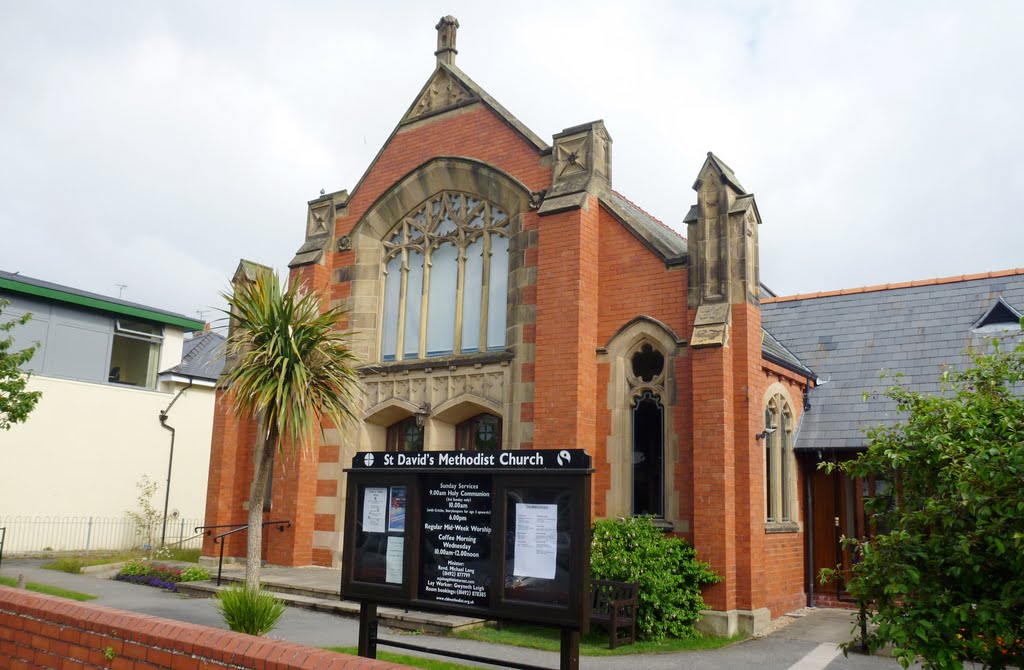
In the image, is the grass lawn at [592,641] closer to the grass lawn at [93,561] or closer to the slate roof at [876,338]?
the slate roof at [876,338]

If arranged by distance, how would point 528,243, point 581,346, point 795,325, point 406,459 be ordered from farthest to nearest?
point 795,325
point 528,243
point 581,346
point 406,459

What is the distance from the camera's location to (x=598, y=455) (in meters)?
13.8

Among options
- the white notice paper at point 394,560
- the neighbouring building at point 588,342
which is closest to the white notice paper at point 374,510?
the white notice paper at point 394,560

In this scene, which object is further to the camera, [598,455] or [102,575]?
[102,575]

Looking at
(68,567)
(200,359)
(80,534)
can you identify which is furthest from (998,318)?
(200,359)

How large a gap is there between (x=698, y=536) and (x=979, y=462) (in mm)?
7579

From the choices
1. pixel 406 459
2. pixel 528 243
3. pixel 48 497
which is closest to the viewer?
pixel 406 459

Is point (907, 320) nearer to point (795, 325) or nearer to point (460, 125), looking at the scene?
point (795, 325)

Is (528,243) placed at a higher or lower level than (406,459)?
higher

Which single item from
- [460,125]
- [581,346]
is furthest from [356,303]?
[581,346]

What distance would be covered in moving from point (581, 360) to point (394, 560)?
22.5ft

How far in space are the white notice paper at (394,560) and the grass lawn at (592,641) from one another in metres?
3.89

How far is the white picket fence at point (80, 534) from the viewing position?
23.5 meters

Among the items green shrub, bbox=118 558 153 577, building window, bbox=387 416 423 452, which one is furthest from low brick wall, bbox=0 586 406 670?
green shrub, bbox=118 558 153 577
